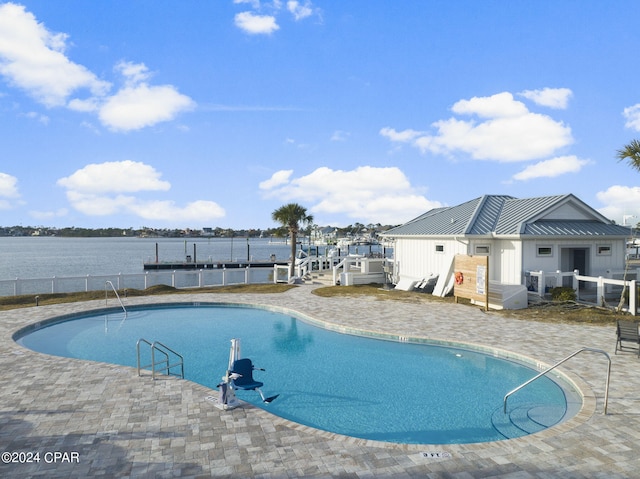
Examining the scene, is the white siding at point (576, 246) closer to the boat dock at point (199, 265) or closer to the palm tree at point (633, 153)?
the palm tree at point (633, 153)

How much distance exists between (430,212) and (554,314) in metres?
13.2

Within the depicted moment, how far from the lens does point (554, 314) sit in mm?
17172

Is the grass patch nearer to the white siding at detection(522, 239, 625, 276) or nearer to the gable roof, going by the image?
→ the gable roof

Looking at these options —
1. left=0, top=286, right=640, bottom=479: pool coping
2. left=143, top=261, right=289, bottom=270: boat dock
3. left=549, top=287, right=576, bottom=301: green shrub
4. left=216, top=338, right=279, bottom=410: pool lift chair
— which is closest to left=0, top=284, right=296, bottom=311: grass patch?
left=0, top=286, right=640, bottom=479: pool coping

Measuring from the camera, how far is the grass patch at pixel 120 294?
21.3 meters

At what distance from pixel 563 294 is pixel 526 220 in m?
4.03

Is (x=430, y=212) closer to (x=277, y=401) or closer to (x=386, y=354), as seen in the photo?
(x=386, y=354)

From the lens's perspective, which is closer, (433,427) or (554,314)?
(433,427)

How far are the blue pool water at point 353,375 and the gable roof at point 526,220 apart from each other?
33.1 ft

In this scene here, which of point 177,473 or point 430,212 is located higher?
point 430,212

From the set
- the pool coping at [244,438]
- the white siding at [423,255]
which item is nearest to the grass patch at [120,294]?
the white siding at [423,255]

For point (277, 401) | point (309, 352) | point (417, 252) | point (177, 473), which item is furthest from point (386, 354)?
point (417, 252)

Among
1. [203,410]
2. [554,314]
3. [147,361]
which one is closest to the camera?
[203,410]

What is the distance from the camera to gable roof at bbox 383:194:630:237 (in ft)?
68.7
